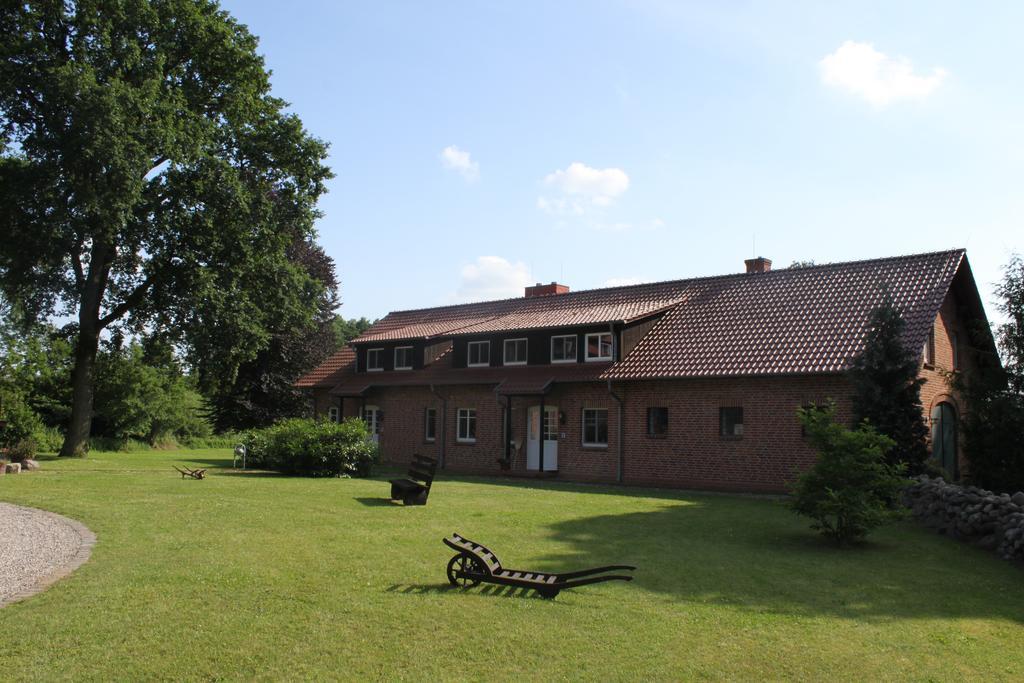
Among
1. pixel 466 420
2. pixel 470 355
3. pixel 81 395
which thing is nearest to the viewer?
pixel 81 395

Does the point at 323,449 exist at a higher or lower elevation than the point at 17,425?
lower

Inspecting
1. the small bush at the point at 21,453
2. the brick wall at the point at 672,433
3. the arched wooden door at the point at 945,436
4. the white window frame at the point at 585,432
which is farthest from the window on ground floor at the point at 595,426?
the small bush at the point at 21,453

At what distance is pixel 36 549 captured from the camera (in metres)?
10.7

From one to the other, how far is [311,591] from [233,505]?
7.77 meters

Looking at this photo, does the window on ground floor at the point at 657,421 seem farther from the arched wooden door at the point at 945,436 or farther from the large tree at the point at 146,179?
the large tree at the point at 146,179

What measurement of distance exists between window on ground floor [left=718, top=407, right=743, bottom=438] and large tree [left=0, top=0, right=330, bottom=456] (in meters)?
17.1

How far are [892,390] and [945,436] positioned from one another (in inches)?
215

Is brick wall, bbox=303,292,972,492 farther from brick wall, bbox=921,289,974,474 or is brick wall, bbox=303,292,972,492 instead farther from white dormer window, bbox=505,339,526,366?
white dormer window, bbox=505,339,526,366

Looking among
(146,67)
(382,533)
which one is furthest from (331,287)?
(382,533)

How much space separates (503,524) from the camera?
14344 mm

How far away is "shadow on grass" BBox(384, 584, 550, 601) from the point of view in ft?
29.0

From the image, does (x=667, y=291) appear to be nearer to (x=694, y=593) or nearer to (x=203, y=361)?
(x=203, y=361)

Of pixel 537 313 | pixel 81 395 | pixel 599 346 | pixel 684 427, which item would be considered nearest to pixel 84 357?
pixel 81 395

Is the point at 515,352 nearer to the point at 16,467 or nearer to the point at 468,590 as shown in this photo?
the point at 16,467
